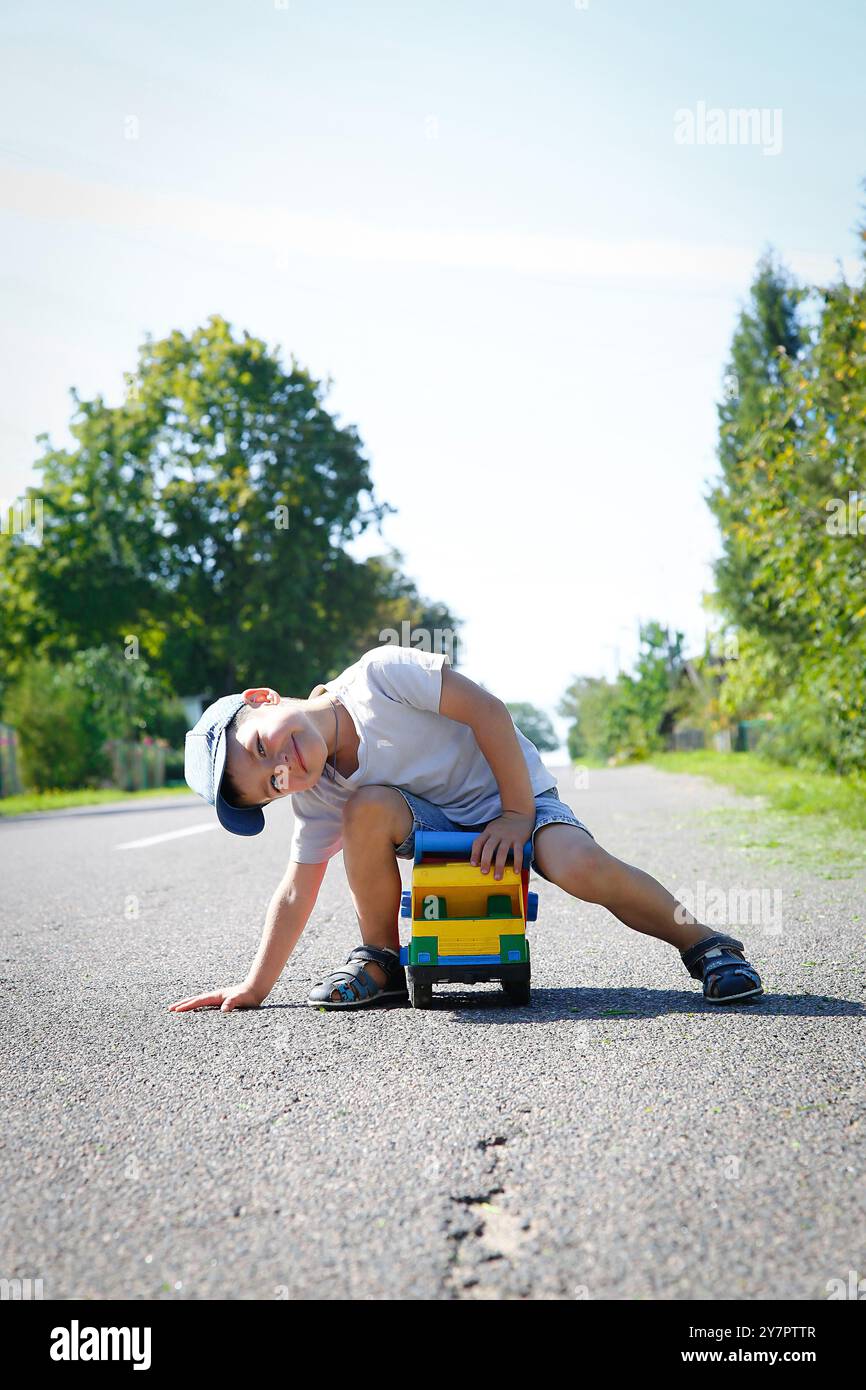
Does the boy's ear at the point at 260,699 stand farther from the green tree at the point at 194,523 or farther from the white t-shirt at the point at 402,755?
the green tree at the point at 194,523

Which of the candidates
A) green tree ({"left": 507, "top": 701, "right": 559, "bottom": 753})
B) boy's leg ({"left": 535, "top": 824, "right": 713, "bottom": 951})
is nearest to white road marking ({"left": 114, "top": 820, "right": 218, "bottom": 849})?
boy's leg ({"left": 535, "top": 824, "right": 713, "bottom": 951})

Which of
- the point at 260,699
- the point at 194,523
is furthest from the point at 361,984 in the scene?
the point at 194,523

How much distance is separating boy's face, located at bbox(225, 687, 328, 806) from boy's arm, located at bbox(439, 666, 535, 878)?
424mm

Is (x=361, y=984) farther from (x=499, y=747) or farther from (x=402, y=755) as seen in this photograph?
(x=499, y=747)

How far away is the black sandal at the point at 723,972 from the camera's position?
330cm

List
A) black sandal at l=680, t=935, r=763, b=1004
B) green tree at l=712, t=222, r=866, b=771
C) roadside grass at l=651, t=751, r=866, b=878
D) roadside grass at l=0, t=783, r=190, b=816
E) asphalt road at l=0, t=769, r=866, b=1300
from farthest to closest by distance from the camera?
roadside grass at l=0, t=783, r=190, b=816 → green tree at l=712, t=222, r=866, b=771 → roadside grass at l=651, t=751, r=866, b=878 → black sandal at l=680, t=935, r=763, b=1004 → asphalt road at l=0, t=769, r=866, b=1300

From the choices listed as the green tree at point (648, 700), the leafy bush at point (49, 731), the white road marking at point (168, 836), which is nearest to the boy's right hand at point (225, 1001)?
the white road marking at point (168, 836)

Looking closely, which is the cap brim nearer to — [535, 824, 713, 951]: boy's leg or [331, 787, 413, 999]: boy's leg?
[331, 787, 413, 999]: boy's leg

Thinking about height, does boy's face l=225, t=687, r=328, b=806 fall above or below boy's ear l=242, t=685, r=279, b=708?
below

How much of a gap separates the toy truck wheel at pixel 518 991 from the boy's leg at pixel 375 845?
42cm

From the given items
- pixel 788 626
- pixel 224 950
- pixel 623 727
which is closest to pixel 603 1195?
pixel 224 950

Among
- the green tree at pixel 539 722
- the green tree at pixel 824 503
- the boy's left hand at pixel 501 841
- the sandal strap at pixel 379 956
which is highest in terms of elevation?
the green tree at pixel 824 503

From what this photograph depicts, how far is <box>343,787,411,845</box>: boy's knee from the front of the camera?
349cm
